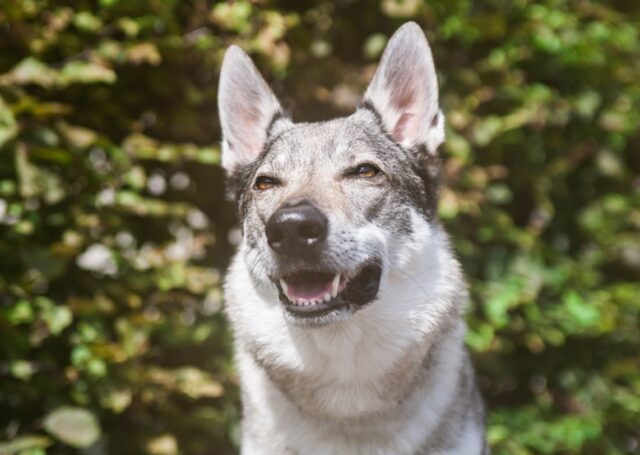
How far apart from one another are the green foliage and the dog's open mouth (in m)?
1.27

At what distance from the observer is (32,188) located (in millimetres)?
3125

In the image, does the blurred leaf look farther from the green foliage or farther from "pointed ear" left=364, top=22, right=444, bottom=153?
"pointed ear" left=364, top=22, right=444, bottom=153

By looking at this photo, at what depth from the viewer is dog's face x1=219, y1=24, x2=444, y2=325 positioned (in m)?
2.49

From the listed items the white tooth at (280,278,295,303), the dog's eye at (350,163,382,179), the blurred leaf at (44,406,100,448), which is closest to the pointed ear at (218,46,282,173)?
the dog's eye at (350,163,382,179)

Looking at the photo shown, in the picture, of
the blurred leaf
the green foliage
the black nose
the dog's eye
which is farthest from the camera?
the green foliage

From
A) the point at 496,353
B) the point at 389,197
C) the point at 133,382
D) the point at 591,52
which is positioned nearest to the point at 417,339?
the point at 389,197

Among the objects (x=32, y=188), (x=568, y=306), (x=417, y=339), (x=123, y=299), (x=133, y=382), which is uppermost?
(x=32, y=188)

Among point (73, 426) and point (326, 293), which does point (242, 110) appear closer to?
point (326, 293)

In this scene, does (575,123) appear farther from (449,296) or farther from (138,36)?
(138,36)

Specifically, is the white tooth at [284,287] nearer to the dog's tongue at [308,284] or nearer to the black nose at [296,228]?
the dog's tongue at [308,284]

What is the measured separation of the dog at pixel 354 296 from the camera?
2.55 meters

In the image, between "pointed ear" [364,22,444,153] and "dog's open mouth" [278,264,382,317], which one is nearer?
"dog's open mouth" [278,264,382,317]

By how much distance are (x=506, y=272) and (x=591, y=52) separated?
141 cm

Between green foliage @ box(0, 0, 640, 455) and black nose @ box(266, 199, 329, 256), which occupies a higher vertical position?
black nose @ box(266, 199, 329, 256)
